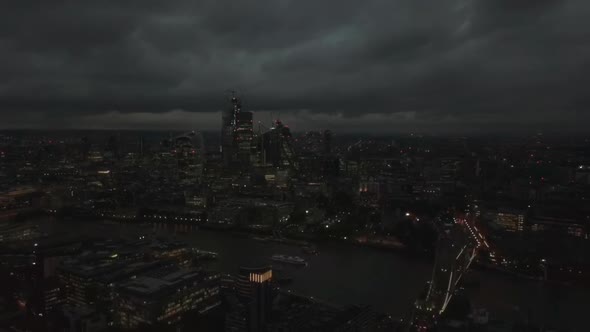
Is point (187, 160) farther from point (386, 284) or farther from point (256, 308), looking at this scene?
point (256, 308)

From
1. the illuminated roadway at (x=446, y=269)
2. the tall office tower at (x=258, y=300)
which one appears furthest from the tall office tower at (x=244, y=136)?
the tall office tower at (x=258, y=300)

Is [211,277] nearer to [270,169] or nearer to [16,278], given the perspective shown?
[16,278]

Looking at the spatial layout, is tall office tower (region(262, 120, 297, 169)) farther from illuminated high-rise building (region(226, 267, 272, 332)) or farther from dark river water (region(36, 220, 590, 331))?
illuminated high-rise building (region(226, 267, 272, 332))

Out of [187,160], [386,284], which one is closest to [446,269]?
[386,284]

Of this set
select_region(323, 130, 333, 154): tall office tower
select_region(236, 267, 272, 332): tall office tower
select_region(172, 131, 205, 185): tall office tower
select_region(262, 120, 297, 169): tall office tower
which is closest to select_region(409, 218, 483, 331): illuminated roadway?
select_region(236, 267, 272, 332): tall office tower

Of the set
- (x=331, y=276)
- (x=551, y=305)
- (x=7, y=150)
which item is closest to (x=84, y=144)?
(x=7, y=150)

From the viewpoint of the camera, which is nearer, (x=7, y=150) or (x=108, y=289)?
(x=108, y=289)

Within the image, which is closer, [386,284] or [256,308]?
[256,308]
